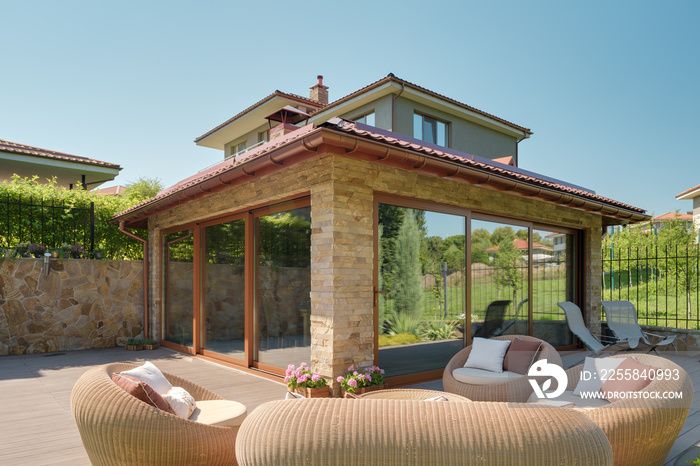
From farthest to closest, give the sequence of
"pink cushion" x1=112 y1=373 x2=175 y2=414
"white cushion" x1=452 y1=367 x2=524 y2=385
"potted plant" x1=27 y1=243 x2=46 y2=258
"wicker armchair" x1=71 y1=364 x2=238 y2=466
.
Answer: "potted plant" x1=27 y1=243 x2=46 y2=258 → "white cushion" x1=452 y1=367 x2=524 y2=385 → "pink cushion" x1=112 y1=373 x2=175 y2=414 → "wicker armchair" x1=71 y1=364 x2=238 y2=466

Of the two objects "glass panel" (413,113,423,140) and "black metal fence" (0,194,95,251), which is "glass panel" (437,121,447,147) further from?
"black metal fence" (0,194,95,251)

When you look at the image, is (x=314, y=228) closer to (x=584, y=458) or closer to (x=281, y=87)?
(x=584, y=458)

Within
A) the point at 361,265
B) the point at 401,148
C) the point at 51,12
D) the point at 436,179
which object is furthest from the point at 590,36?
the point at 51,12

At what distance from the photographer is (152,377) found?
3.40 m

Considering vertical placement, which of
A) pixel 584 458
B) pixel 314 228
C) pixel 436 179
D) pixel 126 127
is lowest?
pixel 584 458

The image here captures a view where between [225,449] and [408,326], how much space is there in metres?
3.73

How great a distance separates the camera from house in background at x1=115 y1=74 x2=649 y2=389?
537cm

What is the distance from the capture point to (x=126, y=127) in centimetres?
1384

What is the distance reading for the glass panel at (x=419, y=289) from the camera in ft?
19.7

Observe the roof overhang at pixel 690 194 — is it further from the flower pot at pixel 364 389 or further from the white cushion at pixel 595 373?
the flower pot at pixel 364 389

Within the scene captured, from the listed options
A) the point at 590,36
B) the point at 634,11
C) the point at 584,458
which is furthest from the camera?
the point at 590,36

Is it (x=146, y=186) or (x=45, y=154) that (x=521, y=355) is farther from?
(x=146, y=186)

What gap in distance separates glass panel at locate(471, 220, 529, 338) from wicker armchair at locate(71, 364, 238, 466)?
16.9 ft

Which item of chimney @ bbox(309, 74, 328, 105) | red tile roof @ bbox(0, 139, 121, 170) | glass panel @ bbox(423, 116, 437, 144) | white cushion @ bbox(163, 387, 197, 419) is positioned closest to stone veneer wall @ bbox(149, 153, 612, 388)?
white cushion @ bbox(163, 387, 197, 419)
